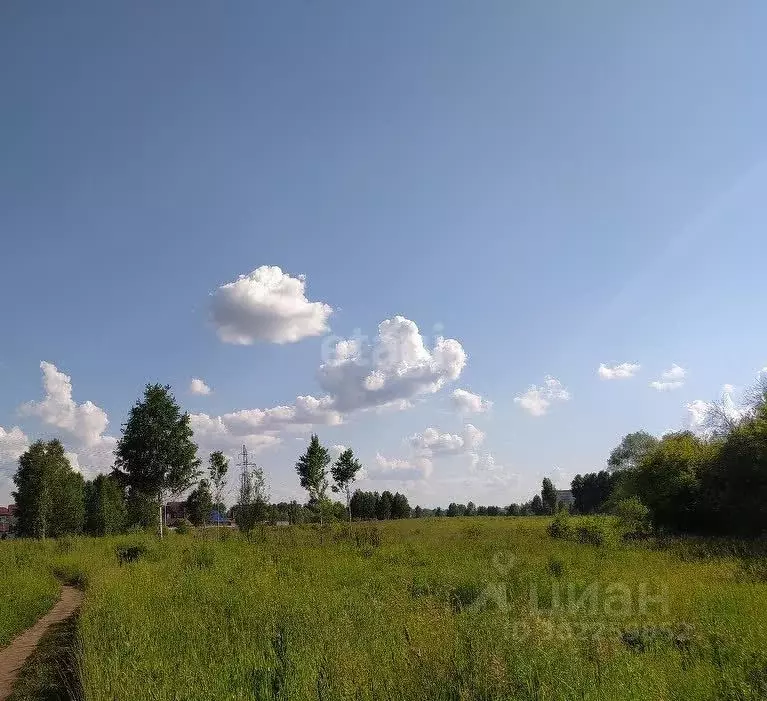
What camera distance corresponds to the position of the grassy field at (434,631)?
4887mm

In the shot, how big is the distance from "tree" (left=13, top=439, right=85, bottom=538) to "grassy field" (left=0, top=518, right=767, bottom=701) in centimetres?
3951

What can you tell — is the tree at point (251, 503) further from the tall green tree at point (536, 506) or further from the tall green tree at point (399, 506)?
the tall green tree at point (536, 506)

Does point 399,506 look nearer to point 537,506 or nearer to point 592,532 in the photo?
point 537,506

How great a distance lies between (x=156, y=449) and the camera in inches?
1409

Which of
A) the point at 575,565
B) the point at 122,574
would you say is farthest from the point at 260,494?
the point at 575,565

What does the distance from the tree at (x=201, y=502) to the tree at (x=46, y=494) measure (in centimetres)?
1184

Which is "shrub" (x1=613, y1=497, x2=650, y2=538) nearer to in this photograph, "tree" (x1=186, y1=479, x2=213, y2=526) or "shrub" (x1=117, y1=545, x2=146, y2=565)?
"shrub" (x1=117, y1=545, x2=146, y2=565)

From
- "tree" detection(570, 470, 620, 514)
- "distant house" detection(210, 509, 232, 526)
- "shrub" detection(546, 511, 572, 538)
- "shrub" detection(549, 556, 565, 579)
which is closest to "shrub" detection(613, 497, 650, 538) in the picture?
"shrub" detection(546, 511, 572, 538)

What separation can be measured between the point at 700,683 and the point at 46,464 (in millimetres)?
52660

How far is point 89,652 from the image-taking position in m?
6.57

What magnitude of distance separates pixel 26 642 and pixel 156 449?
26471 millimetres

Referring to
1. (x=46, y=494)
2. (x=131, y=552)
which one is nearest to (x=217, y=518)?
(x=46, y=494)

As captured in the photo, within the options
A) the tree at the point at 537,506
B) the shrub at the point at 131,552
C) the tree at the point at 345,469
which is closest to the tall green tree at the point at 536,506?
the tree at the point at 537,506

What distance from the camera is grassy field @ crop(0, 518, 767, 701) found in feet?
16.0
